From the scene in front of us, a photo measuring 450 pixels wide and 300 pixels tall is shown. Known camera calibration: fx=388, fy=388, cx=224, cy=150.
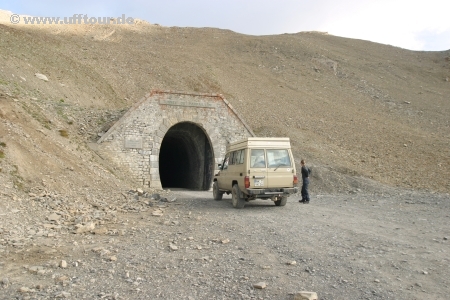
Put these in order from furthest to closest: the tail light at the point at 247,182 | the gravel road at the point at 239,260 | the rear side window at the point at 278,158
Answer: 1. the rear side window at the point at 278,158
2. the tail light at the point at 247,182
3. the gravel road at the point at 239,260

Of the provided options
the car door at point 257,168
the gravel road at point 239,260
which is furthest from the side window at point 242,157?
the gravel road at point 239,260

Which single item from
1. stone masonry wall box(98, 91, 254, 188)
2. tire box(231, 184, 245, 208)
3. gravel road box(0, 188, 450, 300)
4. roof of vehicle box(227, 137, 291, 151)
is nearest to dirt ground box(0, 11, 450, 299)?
gravel road box(0, 188, 450, 300)

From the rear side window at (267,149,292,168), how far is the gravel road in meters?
2.17

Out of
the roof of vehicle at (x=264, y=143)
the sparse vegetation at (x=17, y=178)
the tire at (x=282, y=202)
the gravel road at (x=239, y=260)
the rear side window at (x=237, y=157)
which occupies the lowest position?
the tire at (x=282, y=202)

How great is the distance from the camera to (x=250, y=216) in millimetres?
10773

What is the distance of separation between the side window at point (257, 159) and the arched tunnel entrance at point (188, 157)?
763cm

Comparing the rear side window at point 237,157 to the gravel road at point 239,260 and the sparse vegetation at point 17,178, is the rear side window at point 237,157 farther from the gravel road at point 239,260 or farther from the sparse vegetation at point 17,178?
the sparse vegetation at point 17,178

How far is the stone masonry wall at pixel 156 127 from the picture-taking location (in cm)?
1761

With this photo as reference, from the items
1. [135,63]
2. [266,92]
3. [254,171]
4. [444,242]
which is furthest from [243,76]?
[444,242]

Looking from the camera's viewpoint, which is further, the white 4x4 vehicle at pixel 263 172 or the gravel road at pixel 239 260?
the white 4x4 vehicle at pixel 263 172

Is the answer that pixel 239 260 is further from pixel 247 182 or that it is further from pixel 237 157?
pixel 237 157

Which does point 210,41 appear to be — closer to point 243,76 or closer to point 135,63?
point 243,76

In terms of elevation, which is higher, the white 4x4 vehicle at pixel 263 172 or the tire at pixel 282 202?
the white 4x4 vehicle at pixel 263 172

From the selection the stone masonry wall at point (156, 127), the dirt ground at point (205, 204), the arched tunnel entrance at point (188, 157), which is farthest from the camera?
the arched tunnel entrance at point (188, 157)
